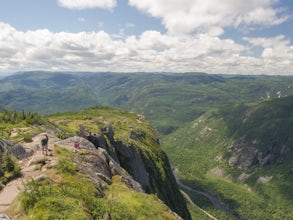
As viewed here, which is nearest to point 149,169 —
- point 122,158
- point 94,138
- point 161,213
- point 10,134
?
point 122,158

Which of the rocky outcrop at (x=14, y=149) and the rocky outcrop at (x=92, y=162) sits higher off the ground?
the rocky outcrop at (x=14, y=149)

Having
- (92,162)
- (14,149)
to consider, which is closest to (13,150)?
(14,149)

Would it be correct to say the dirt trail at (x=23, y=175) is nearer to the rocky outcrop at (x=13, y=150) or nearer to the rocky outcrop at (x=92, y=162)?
the rocky outcrop at (x=13, y=150)

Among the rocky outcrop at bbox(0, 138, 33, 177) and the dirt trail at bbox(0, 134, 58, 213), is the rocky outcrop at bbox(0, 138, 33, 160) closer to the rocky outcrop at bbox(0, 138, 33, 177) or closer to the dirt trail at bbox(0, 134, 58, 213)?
the rocky outcrop at bbox(0, 138, 33, 177)

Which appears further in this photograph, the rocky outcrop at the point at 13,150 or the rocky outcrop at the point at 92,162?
the rocky outcrop at the point at 92,162

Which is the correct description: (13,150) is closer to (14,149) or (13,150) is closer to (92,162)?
(14,149)

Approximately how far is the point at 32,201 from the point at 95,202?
6.72 metres

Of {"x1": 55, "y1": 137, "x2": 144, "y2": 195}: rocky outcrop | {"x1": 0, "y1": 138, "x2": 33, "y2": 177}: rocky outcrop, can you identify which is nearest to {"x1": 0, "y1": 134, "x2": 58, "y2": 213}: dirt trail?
{"x1": 0, "y1": 138, "x2": 33, "y2": 177}: rocky outcrop

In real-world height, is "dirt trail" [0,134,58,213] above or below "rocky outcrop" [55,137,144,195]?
above

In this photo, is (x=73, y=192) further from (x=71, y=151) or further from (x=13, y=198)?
(x=71, y=151)

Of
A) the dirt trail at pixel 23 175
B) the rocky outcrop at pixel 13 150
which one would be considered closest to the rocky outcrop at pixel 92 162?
the dirt trail at pixel 23 175

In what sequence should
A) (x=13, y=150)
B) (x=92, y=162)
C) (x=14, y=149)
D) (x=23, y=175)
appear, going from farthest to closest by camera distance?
1. (x=92, y=162)
2. (x=14, y=149)
3. (x=13, y=150)
4. (x=23, y=175)

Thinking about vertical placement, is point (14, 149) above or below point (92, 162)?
above

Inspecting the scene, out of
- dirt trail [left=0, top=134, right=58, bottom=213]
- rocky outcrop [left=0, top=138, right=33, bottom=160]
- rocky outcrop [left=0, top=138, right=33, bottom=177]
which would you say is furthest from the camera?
rocky outcrop [left=0, top=138, right=33, bottom=160]
